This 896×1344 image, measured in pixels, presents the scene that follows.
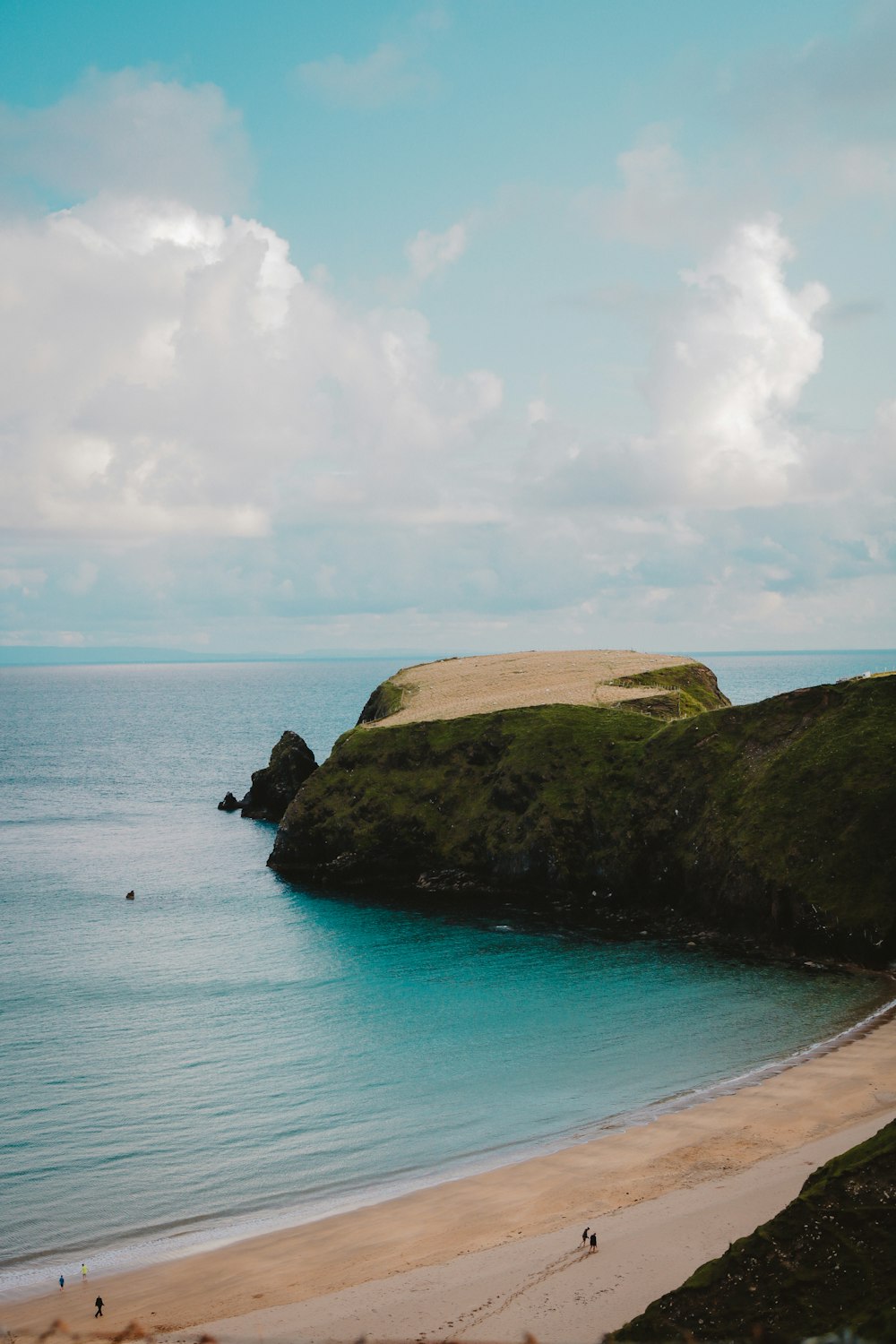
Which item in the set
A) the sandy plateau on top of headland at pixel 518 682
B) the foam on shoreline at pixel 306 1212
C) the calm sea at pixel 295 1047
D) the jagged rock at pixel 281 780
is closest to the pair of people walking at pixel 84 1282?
the foam on shoreline at pixel 306 1212

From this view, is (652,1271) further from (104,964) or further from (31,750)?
(31,750)

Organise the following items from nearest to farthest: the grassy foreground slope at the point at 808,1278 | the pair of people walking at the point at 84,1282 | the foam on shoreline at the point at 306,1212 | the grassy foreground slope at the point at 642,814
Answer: the grassy foreground slope at the point at 808,1278, the pair of people walking at the point at 84,1282, the foam on shoreline at the point at 306,1212, the grassy foreground slope at the point at 642,814

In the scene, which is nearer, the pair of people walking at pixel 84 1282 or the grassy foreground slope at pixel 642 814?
the pair of people walking at pixel 84 1282

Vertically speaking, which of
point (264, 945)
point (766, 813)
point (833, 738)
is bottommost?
point (264, 945)

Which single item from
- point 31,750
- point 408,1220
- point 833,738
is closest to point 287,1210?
point 408,1220

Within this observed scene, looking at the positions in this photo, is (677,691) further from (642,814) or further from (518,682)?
(642,814)

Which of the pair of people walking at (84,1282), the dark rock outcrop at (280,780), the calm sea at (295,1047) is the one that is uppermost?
Result: the dark rock outcrop at (280,780)

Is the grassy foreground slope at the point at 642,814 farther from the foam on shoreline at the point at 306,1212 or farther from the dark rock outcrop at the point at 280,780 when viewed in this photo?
the dark rock outcrop at the point at 280,780
